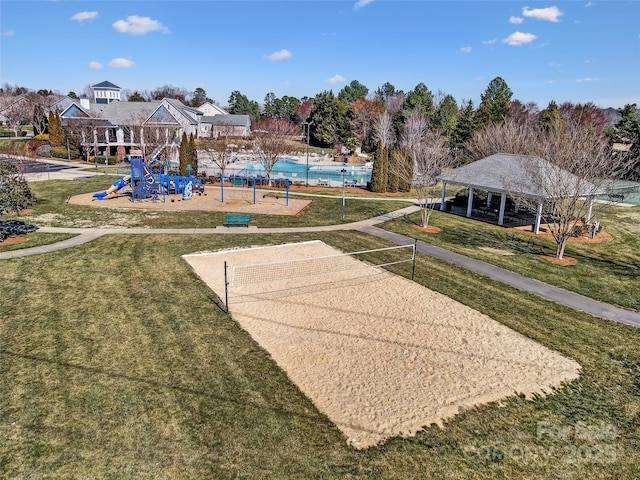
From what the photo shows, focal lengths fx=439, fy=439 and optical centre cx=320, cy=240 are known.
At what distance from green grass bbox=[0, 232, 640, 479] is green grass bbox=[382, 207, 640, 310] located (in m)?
4.09

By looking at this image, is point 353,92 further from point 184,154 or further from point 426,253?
point 426,253

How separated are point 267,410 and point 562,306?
1304cm

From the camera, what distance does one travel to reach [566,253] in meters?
24.7

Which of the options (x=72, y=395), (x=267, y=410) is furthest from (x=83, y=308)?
(x=267, y=410)

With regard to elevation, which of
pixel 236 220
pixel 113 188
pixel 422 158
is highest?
pixel 422 158

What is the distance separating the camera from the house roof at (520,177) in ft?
77.7

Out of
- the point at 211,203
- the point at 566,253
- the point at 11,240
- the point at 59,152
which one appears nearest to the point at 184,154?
the point at 211,203

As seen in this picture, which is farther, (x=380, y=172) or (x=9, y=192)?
(x=380, y=172)

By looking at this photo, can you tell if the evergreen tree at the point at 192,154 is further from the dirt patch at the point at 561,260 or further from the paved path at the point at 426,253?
the dirt patch at the point at 561,260

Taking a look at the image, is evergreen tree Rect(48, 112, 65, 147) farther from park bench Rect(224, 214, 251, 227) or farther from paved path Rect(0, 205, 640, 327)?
park bench Rect(224, 214, 251, 227)

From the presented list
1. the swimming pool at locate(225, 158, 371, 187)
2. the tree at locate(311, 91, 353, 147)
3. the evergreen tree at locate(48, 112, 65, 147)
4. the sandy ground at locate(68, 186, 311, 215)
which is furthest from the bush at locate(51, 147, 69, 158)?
the tree at locate(311, 91, 353, 147)

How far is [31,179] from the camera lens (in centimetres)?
4259

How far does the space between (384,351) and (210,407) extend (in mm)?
5558

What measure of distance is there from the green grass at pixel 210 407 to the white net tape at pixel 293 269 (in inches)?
107
